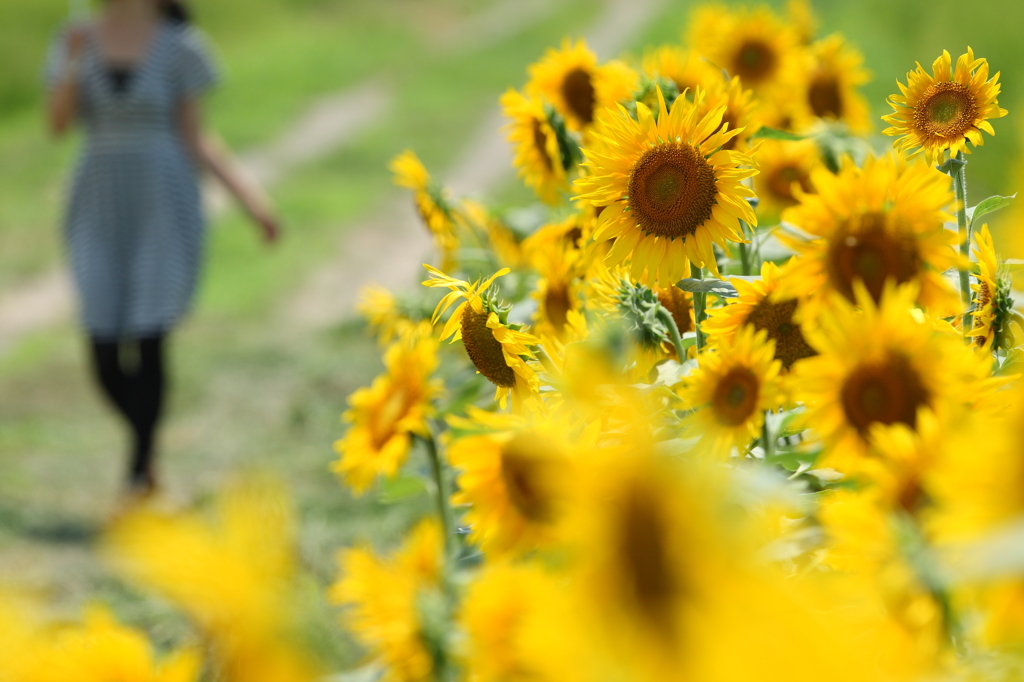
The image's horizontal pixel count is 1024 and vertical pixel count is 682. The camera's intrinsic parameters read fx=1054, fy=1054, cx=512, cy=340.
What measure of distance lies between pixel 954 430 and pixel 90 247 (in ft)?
9.84

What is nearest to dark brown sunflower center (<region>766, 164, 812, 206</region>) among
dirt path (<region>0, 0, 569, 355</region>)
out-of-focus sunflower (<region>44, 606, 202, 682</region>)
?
out-of-focus sunflower (<region>44, 606, 202, 682</region>)

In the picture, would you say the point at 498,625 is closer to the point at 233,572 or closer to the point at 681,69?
the point at 233,572

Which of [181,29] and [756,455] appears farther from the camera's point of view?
[181,29]

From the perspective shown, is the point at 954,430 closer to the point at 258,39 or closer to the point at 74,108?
the point at 74,108

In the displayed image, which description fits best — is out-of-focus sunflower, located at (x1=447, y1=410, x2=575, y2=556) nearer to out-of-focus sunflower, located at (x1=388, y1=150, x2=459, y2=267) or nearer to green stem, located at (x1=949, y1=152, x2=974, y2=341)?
green stem, located at (x1=949, y1=152, x2=974, y2=341)

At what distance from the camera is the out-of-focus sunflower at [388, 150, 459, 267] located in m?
1.28

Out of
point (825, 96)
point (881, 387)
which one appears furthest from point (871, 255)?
point (825, 96)

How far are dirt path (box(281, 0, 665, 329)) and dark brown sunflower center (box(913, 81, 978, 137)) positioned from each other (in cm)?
340

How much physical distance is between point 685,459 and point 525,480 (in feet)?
Result: 0.31

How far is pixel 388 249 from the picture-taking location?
719cm

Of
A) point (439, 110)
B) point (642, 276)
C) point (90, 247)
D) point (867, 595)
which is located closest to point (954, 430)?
point (867, 595)

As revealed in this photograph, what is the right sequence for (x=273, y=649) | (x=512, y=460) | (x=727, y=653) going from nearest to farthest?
(x=727, y=653) < (x=273, y=649) < (x=512, y=460)

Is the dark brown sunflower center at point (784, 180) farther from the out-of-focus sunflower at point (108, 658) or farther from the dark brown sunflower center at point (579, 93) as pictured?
the out-of-focus sunflower at point (108, 658)

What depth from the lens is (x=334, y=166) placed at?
9.10m
